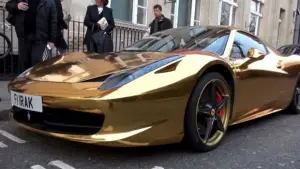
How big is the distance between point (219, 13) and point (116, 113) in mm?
13654

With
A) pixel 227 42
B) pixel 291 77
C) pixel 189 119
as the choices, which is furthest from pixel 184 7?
pixel 189 119

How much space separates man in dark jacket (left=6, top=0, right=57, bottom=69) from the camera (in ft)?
16.0

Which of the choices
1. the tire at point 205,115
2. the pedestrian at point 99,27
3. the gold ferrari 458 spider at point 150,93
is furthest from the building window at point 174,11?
the tire at point 205,115

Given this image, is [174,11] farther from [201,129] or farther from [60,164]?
[60,164]

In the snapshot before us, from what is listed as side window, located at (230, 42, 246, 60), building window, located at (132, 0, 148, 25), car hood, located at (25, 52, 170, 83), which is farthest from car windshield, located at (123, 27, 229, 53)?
building window, located at (132, 0, 148, 25)

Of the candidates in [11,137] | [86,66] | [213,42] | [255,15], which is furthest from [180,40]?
[255,15]

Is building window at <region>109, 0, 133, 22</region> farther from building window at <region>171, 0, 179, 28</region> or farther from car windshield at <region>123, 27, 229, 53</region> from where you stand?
car windshield at <region>123, 27, 229, 53</region>

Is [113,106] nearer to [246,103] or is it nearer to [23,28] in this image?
[246,103]

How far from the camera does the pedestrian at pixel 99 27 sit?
5.85m

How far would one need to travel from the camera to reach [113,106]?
104 inches

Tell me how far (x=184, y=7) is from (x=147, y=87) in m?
10.7

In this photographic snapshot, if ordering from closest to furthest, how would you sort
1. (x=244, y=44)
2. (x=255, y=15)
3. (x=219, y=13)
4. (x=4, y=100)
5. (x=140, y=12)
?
(x=244, y=44) → (x=4, y=100) → (x=140, y=12) → (x=219, y=13) → (x=255, y=15)

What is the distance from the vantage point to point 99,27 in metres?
5.92

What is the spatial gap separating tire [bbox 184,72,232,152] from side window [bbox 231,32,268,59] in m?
0.51
